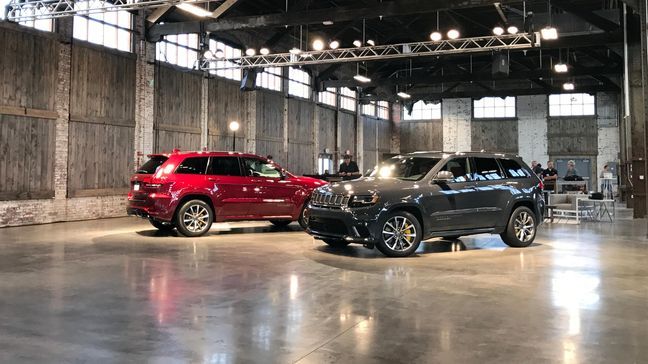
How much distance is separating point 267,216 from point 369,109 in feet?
69.7

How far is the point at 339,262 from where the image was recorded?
316 inches

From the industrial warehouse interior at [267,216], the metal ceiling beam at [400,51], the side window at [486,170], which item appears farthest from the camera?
the metal ceiling beam at [400,51]

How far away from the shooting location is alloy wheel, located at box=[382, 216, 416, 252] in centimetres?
840

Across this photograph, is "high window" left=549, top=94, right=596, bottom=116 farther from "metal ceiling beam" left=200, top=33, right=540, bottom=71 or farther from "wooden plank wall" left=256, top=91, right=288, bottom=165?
"wooden plank wall" left=256, top=91, right=288, bottom=165

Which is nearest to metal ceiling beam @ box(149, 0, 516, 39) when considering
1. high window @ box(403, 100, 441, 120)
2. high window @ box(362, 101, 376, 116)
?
high window @ box(362, 101, 376, 116)

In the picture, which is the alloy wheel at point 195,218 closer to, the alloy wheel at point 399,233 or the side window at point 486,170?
the alloy wheel at point 399,233

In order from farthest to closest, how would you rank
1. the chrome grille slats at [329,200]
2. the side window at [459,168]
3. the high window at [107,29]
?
the high window at [107,29] → the side window at [459,168] → the chrome grille slats at [329,200]

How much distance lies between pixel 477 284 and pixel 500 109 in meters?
28.6

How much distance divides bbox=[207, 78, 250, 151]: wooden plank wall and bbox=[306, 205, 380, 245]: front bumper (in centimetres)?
1124

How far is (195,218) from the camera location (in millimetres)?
11117

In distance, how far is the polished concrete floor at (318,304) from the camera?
4027 mm

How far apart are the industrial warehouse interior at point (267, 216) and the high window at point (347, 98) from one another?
96.9 inches

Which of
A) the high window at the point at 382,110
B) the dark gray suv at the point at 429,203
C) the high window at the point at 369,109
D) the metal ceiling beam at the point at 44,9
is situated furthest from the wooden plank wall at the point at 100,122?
the high window at the point at 382,110

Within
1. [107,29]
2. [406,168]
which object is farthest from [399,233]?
[107,29]
